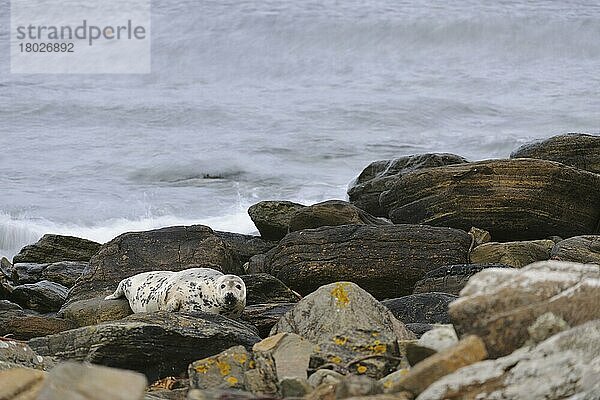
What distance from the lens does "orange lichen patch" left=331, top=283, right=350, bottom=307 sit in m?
6.19

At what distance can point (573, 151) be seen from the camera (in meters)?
15.7

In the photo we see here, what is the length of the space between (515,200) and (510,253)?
5.61ft

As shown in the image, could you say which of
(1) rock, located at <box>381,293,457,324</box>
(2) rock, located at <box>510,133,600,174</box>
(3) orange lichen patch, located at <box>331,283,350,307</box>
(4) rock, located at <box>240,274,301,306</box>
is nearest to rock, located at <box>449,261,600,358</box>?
(3) orange lichen patch, located at <box>331,283,350,307</box>

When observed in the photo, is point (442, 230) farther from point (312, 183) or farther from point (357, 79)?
point (357, 79)

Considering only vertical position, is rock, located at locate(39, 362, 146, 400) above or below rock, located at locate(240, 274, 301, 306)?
above

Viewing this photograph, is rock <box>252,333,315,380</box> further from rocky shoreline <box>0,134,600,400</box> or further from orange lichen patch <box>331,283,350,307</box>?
orange lichen patch <box>331,283,350,307</box>

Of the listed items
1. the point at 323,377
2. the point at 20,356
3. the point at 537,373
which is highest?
the point at 537,373

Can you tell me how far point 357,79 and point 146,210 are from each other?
62.0 feet

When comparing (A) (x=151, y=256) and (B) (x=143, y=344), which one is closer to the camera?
(B) (x=143, y=344)

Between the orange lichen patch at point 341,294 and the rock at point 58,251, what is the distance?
29.5 ft

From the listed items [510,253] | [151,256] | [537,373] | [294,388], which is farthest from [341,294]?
[151,256]

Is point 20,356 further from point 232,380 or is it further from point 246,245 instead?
point 246,245

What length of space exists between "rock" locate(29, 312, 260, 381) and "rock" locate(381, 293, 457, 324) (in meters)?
2.06

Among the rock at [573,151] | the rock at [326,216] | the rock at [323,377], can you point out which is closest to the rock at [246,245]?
the rock at [326,216]
